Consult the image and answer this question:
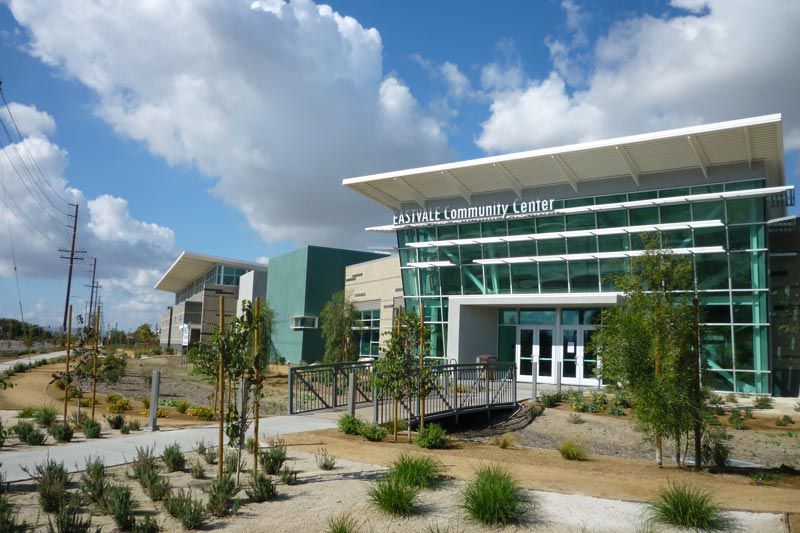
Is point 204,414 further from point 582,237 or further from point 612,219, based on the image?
point 612,219

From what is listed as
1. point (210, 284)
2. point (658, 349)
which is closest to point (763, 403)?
point (658, 349)

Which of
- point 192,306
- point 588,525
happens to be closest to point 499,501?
point 588,525

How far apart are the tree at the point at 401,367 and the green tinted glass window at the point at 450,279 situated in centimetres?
1790

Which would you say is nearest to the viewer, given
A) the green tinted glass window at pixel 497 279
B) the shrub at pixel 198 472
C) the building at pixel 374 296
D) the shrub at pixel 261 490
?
the shrub at pixel 261 490

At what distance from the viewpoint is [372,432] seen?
13586 mm

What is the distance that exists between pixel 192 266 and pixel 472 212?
5755 centimetres

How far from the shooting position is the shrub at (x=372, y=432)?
534 inches

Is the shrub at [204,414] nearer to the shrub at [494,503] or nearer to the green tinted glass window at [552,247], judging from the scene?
the shrub at [494,503]

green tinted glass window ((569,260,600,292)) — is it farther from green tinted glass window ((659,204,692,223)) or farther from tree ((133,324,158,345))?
tree ((133,324,158,345))

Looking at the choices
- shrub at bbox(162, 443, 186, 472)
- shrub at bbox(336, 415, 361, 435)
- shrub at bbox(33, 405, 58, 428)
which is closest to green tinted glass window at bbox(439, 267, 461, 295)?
shrub at bbox(336, 415, 361, 435)

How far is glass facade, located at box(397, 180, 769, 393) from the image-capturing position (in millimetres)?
23672

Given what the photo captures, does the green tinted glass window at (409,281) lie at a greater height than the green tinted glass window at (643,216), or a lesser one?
lesser

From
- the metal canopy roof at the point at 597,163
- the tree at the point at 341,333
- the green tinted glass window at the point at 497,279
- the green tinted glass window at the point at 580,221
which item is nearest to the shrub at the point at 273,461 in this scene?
the metal canopy roof at the point at 597,163

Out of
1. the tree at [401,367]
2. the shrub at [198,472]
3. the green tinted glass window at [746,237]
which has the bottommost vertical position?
the shrub at [198,472]
